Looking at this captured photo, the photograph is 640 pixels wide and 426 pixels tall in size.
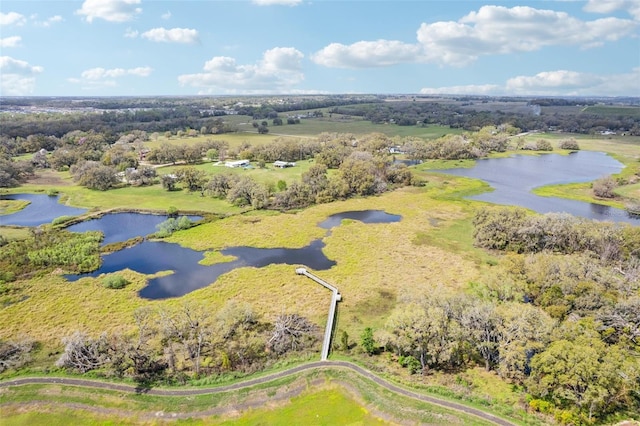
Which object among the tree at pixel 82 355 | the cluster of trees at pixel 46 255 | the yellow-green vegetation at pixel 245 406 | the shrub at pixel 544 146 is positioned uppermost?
the shrub at pixel 544 146

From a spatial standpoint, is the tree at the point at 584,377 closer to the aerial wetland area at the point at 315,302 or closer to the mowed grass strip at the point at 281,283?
the aerial wetland area at the point at 315,302

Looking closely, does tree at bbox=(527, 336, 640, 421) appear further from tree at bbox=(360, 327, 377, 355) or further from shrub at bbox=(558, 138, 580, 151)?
shrub at bbox=(558, 138, 580, 151)

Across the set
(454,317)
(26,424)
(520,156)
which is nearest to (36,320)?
(26,424)

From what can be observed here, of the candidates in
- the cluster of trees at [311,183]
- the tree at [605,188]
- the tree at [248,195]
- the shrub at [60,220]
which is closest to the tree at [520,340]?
the cluster of trees at [311,183]

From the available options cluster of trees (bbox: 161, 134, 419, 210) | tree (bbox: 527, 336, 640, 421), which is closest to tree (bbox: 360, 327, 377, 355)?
tree (bbox: 527, 336, 640, 421)

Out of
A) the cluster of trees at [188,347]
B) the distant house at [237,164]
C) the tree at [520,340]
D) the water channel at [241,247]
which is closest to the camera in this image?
the tree at [520,340]

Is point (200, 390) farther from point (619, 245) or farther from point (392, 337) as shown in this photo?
point (619, 245)
